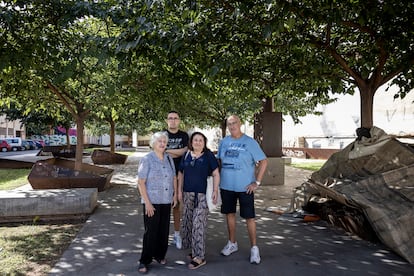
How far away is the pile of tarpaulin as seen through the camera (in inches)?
168

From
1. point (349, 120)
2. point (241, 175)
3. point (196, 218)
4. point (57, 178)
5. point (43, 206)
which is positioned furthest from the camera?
point (349, 120)

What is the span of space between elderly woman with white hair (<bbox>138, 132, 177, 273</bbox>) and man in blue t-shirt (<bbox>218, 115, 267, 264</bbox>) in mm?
727

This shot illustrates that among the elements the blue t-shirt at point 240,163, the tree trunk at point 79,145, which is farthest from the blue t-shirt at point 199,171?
the tree trunk at point 79,145

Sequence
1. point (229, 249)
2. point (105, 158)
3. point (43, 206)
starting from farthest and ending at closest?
point (105, 158) < point (43, 206) < point (229, 249)

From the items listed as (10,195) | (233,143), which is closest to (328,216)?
(233,143)

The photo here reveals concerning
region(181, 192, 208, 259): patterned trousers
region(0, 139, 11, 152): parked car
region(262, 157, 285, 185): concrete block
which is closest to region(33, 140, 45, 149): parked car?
region(0, 139, 11, 152): parked car

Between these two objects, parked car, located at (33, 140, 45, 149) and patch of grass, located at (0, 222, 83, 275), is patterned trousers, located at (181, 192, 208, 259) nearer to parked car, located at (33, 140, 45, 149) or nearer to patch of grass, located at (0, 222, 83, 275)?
patch of grass, located at (0, 222, 83, 275)

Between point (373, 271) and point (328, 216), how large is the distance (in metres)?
2.04

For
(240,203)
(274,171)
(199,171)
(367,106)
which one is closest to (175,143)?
(199,171)

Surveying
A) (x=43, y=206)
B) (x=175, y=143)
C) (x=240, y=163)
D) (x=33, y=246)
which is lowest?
(x=33, y=246)

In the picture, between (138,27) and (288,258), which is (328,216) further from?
(138,27)

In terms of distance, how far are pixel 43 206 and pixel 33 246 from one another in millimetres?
1513

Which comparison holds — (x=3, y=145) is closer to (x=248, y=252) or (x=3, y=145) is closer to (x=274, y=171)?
(x=274, y=171)

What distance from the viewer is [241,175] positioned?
13.9ft
